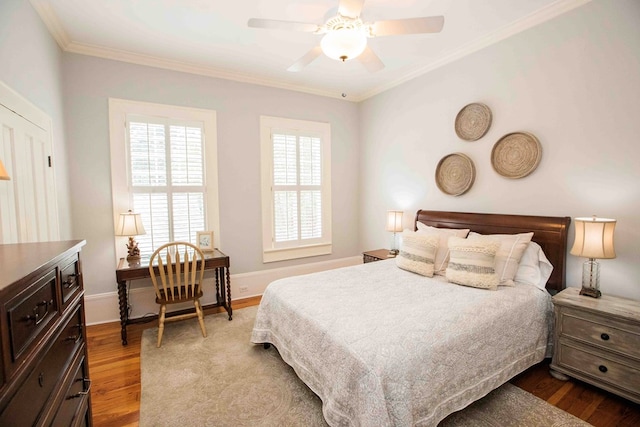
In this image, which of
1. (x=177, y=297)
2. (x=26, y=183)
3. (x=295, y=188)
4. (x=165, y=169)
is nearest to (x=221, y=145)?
(x=165, y=169)

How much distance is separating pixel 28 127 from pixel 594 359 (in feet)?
13.8

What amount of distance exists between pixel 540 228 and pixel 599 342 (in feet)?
3.11

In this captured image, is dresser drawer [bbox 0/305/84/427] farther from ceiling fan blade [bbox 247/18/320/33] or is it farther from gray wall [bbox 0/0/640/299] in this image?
ceiling fan blade [bbox 247/18/320/33]

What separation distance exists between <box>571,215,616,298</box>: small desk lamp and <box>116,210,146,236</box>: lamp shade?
3.82 metres

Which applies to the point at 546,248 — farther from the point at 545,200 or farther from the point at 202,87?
the point at 202,87

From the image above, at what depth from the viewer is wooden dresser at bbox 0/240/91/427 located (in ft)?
2.39

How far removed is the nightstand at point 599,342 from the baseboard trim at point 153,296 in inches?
117

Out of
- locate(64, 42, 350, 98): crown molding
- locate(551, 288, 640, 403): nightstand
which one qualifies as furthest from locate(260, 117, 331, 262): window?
locate(551, 288, 640, 403): nightstand

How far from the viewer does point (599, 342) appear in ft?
6.55

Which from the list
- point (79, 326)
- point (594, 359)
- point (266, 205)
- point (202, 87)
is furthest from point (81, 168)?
point (594, 359)

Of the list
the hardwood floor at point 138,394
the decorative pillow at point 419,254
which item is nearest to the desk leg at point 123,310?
the hardwood floor at point 138,394

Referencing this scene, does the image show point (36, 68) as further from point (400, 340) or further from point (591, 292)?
point (591, 292)

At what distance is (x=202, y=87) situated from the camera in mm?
3602

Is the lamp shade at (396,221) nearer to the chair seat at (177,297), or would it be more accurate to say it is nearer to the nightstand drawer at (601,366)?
the nightstand drawer at (601,366)
